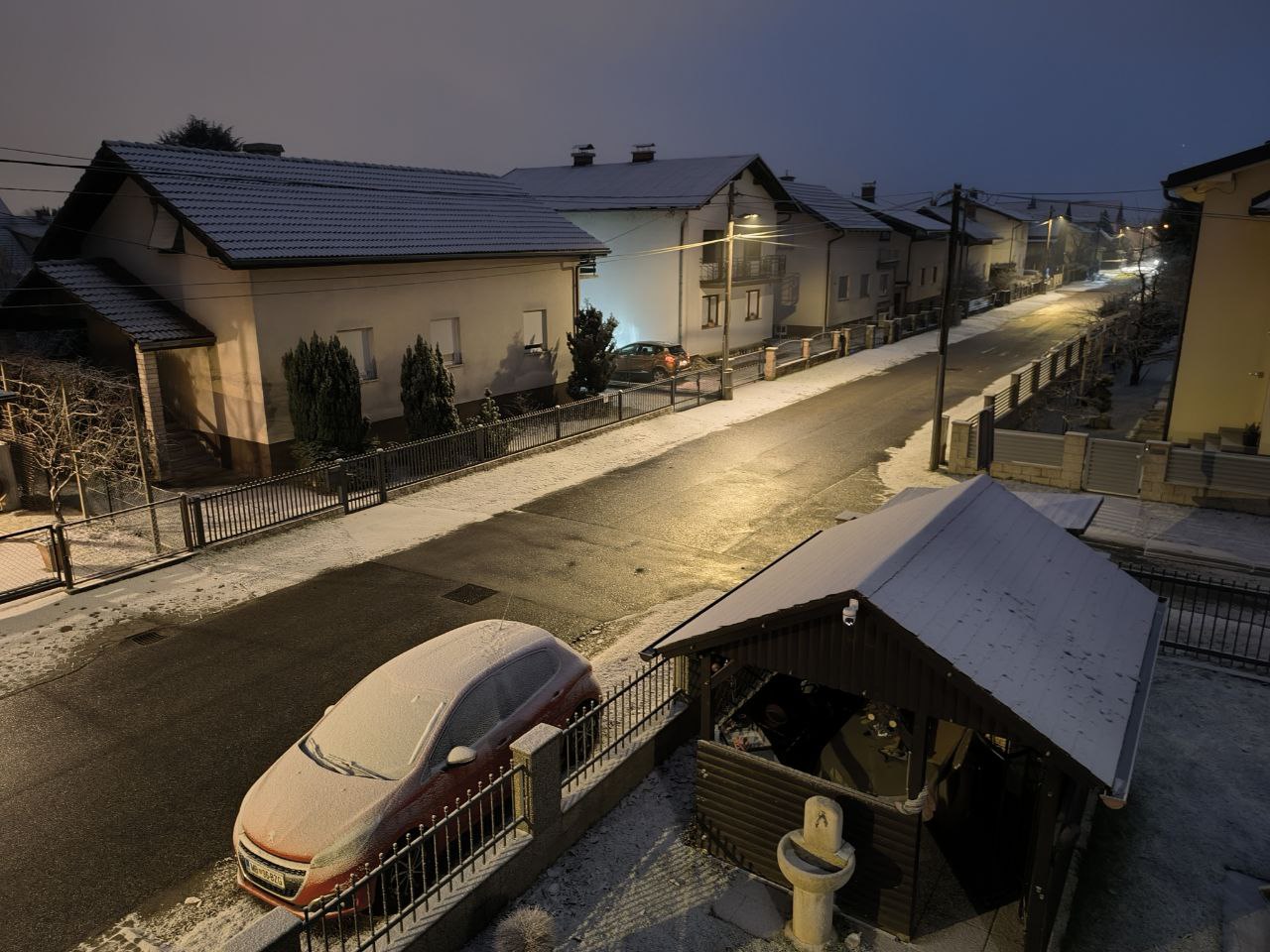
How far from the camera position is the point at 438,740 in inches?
292

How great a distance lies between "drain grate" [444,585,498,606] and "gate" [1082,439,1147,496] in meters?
13.1

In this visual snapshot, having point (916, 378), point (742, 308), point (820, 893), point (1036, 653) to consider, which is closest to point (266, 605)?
point (820, 893)

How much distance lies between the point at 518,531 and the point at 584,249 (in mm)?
13876

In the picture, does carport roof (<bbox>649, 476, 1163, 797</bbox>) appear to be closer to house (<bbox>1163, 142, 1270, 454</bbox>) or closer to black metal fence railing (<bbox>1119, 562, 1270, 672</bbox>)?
black metal fence railing (<bbox>1119, 562, 1270, 672</bbox>)

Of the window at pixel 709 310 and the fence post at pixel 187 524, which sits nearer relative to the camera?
the fence post at pixel 187 524

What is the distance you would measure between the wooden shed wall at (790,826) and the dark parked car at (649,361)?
2447 cm

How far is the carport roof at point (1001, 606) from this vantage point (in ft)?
20.3

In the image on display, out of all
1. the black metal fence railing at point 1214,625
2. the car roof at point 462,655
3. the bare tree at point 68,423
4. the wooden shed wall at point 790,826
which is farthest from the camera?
the bare tree at point 68,423

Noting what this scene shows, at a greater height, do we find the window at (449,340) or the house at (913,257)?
the house at (913,257)

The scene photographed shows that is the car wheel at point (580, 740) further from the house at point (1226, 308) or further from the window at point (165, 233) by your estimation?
the house at point (1226, 308)

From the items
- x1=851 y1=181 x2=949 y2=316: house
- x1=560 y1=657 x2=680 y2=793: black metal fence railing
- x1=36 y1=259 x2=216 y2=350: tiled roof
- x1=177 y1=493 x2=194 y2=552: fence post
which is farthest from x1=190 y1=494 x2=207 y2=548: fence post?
x1=851 y1=181 x2=949 y2=316: house

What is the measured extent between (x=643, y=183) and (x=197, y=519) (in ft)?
88.9

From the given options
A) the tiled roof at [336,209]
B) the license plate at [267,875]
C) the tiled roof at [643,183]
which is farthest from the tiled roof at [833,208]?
the license plate at [267,875]

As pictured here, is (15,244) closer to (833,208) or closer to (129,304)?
(129,304)
